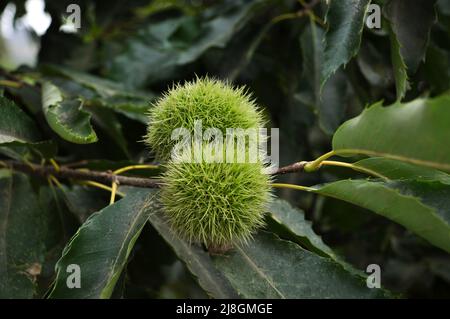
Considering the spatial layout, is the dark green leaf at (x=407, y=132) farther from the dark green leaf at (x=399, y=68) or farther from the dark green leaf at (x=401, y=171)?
the dark green leaf at (x=399, y=68)

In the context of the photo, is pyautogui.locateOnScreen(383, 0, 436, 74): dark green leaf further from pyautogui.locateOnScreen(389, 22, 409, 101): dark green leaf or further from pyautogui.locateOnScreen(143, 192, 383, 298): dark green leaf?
pyautogui.locateOnScreen(143, 192, 383, 298): dark green leaf

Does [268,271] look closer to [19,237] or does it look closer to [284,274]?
[284,274]

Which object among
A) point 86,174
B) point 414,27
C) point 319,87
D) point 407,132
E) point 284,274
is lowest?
point 284,274

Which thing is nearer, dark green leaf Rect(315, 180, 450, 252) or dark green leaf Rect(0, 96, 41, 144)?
dark green leaf Rect(315, 180, 450, 252)

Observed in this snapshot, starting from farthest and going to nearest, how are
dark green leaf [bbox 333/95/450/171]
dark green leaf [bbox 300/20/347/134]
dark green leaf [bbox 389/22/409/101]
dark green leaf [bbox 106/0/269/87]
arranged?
dark green leaf [bbox 106/0/269/87] < dark green leaf [bbox 300/20/347/134] < dark green leaf [bbox 389/22/409/101] < dark green leaf [bbox 333/95/450/171]

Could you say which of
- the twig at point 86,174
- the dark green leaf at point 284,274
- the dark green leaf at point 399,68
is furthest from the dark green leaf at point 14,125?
the dark green leaf at point 399,68

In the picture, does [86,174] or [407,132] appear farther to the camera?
[86,174]

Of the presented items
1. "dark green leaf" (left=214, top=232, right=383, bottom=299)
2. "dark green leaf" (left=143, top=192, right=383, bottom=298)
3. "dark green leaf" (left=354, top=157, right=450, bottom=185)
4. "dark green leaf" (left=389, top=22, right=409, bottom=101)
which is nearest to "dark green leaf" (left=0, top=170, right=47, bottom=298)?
"dark green leaf" (left=143, top=192, right=383, bottom=298)

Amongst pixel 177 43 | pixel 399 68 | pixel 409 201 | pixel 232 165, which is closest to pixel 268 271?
pixel 232 165

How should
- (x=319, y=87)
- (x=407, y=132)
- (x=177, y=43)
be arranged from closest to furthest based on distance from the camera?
(x=407, y=132)
(x=319, y=87)
(x=177, y=43)
